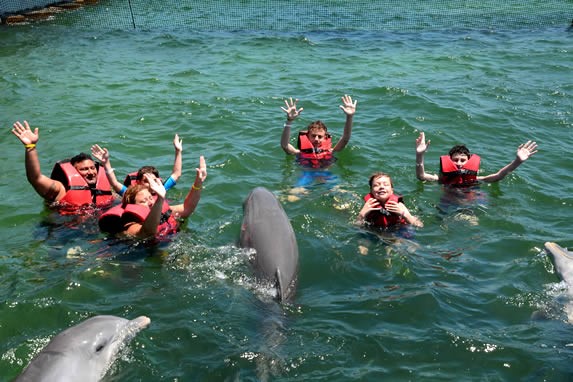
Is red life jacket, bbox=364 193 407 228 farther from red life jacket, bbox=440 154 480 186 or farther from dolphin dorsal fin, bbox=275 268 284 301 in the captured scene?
dolphin dorsal fin, bbox=275 268 284 301

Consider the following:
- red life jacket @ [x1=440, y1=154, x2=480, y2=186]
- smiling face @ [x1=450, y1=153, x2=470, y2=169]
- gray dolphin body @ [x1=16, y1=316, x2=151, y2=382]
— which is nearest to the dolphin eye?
gray dolphin body @ [x1=16, y1=316, x2=151, y2=382]

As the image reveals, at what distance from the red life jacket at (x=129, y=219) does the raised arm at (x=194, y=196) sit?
0.22 metres

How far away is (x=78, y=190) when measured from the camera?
789cm

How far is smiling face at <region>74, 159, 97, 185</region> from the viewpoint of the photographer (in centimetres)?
799

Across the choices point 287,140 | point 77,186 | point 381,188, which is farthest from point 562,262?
point 77,186

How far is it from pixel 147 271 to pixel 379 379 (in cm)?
295

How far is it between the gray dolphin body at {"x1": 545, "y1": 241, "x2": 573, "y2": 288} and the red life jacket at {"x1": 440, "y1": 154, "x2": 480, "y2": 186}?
8.57 ft

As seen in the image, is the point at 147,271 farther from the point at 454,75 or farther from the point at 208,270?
the point at 454,75

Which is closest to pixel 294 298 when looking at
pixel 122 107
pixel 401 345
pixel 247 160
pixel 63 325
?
pixel 401 345

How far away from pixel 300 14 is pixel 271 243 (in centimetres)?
1976

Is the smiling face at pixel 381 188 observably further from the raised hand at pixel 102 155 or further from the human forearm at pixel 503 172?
the raised hand at pixel 102 155

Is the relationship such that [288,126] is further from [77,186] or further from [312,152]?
[77,186]

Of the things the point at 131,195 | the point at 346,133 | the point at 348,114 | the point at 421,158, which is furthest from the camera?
the point at 346,133

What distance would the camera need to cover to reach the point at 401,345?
5.23m
